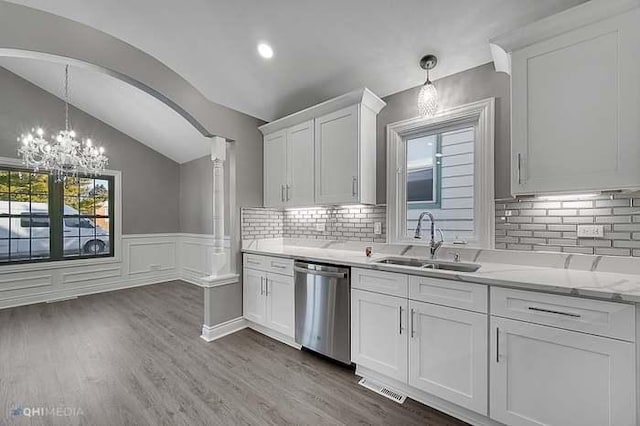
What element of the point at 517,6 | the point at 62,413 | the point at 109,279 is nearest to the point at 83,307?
the point at 109,279

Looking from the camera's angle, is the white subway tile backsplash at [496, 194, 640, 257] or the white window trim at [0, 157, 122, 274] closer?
the white subway tile backsplash at [496, 194, 640, 257]

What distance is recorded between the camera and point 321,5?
2160 millimetres

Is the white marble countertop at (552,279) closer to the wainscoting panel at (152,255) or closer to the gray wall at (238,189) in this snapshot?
the gray wall at (238,189)

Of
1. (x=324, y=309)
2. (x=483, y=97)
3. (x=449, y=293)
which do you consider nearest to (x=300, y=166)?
(x=324, y=309)

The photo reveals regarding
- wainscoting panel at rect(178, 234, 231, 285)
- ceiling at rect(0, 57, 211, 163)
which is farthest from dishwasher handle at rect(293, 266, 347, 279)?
ceiling at rect(0, 57, 211, 163)

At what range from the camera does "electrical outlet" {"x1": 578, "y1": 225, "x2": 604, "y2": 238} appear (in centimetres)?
183

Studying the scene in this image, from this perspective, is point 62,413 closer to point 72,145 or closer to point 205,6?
point 205,6

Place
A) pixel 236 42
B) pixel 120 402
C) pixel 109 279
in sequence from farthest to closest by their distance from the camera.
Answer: pixel 109 279
pixel 236 42
pixel 120 402

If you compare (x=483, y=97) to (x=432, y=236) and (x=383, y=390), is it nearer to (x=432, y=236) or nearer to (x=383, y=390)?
(x=432, y=236)

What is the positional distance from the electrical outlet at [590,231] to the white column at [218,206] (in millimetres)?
3275

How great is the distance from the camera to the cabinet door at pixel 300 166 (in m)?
3.06

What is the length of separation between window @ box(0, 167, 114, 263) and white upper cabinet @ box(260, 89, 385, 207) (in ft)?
13.3

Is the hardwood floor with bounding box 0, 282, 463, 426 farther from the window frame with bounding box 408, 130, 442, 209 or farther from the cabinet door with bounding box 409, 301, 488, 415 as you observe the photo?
the window frame with bounding box 408, 130, 442, 209

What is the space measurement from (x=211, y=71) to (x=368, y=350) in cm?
307
